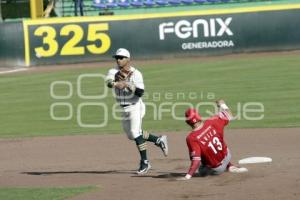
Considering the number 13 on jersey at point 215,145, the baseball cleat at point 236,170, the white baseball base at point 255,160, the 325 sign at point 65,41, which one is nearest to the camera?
the number 13 on jersey at point 215,145

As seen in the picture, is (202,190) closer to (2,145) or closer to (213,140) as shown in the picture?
(213,140)

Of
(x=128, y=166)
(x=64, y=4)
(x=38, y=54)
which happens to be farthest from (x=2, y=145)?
(x=64, y=4)

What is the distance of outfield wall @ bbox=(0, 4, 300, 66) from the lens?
30.2 metres

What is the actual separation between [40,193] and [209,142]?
2.35m

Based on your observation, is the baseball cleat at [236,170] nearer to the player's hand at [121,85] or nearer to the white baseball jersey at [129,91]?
the white baseball jersey at [129,91]

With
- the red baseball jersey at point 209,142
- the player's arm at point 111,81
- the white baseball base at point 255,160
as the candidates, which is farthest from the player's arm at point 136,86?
the white baseball base at point 255,160

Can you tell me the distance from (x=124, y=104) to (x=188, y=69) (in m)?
15.6

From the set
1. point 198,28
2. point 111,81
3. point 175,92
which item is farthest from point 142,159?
point 198,28

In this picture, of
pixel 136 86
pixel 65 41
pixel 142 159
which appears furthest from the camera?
pixel 65 41

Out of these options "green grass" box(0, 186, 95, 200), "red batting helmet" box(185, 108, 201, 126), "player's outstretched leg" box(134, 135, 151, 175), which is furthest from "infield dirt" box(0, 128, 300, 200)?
"red batting helmet" box(185, 108, 201, 126)

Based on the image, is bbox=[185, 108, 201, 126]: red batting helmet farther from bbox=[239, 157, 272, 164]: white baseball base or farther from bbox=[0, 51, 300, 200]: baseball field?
bbox=[239, 157, 272, 164]: white baseball base

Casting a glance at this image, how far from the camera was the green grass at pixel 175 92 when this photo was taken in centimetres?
1711

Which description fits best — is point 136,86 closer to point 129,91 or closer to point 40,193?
point 129,91

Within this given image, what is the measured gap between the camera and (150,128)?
16.5 metres
